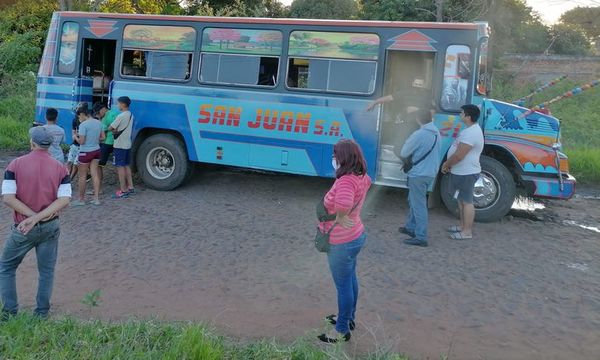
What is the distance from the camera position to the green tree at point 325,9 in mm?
27812

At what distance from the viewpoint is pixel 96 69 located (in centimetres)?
1024

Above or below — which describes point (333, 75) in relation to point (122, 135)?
above

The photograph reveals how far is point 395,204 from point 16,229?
246 inches

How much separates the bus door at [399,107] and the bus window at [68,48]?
533 cm

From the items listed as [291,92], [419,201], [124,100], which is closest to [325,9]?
[291,92]

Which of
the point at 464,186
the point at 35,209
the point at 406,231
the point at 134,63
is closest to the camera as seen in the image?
the point at 35,209

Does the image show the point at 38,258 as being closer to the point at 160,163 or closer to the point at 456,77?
the point at 160,163

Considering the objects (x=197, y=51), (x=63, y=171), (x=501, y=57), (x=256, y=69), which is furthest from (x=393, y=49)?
(x=501, y=57)

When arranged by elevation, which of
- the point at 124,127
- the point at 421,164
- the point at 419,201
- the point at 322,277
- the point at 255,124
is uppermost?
the point at 255,124

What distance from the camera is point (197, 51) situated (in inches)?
362

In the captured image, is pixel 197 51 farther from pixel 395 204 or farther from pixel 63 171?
pixel 63 171

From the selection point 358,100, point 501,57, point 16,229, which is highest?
point 501,57

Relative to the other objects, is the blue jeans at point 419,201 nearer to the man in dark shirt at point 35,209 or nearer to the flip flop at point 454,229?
the flip flop at point 454,229

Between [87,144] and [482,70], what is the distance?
225 inches
